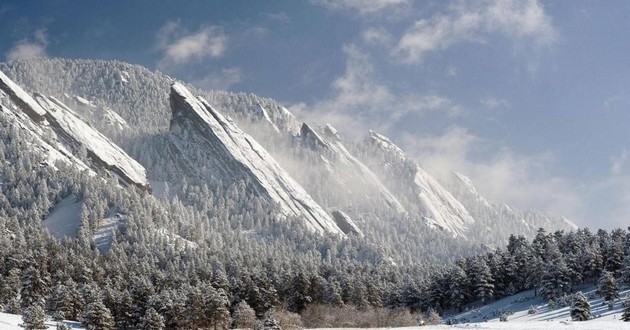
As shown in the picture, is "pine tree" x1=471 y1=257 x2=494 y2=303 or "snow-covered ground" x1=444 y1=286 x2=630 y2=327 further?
"pine tree" x1=471 y1=257 x2=494 y2=303

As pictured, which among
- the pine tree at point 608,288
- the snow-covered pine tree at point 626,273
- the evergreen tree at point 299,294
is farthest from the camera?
the evergreen tree at point 299,294

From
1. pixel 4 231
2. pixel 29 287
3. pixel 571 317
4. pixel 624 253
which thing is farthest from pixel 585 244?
pixel 4 231

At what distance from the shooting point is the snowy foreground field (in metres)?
59.9

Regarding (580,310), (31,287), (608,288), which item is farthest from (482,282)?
(31,287)

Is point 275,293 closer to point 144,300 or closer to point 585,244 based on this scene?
point 144,300

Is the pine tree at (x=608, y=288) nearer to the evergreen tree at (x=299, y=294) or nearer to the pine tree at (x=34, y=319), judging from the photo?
the evergreen tree at (x=299, y=294)

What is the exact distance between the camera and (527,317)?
95625 mm

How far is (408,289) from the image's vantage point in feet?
461

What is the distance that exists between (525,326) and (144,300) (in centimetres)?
7462

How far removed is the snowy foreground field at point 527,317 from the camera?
196 feet

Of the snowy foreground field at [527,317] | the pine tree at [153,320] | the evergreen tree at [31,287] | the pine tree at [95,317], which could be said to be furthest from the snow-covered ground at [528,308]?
the evergreen tree at [31,287]

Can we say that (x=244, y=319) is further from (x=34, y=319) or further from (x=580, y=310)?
(x=580, y=310)

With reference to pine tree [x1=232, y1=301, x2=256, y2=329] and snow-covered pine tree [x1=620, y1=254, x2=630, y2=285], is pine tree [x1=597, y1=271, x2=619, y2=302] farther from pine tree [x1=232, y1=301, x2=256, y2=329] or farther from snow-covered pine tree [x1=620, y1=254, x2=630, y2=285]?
pine tree [x1=232, y1=301, x2=256, y2=329]

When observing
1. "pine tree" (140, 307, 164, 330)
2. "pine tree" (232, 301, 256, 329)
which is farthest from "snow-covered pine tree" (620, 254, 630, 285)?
"pine tree" (140, 307, 164, 330)
